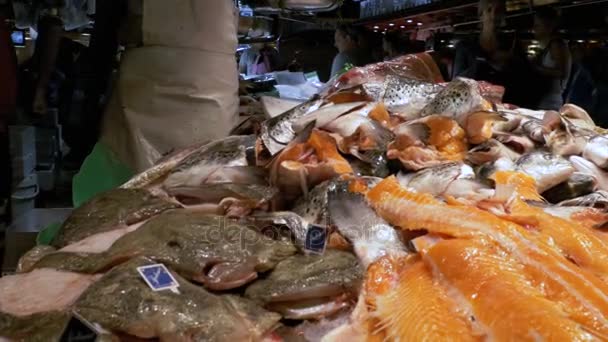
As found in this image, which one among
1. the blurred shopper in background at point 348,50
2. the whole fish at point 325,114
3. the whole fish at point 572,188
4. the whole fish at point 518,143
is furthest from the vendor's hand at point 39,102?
the blurred shopper in background at point 348,50

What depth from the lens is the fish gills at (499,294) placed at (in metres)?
1.21

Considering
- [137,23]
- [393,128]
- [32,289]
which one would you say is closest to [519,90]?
[393,128]

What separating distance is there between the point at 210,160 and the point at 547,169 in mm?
1528

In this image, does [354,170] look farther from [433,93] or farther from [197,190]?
[433,93]

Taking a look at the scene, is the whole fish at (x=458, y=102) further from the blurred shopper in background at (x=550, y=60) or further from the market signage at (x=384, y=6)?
the market signage at (x=384, y=6)

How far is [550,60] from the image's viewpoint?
5.12m

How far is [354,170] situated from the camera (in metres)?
2.41

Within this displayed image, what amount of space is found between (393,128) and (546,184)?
80 cm

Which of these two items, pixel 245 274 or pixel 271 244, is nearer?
pixel 245 274

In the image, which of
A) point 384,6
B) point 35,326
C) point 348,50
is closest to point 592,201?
point 35,326

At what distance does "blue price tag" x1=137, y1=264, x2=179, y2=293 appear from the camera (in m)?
1.45

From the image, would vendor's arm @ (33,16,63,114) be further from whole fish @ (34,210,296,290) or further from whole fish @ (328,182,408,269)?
whole fish @ (328,182,408,269)

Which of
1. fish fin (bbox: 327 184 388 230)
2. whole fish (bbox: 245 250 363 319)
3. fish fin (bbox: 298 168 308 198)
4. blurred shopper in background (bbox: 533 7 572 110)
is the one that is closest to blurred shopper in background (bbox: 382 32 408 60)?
blurred shopper in background (bbox: 533 7 572 110)

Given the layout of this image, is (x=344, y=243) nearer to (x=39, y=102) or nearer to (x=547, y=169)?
(x=547, y=169)
